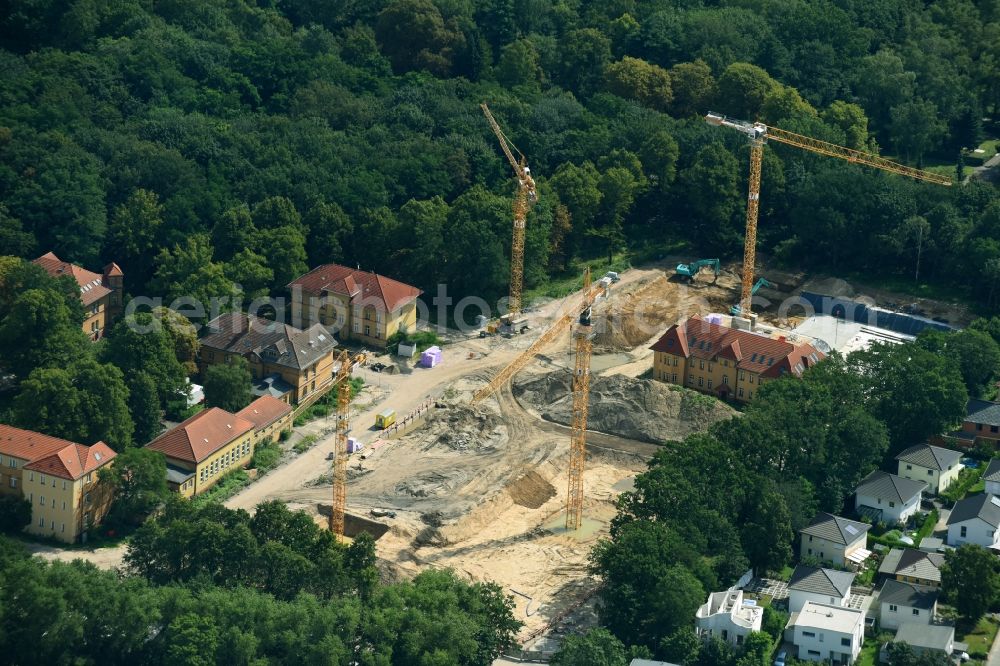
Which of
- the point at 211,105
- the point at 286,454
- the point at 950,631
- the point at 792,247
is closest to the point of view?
the point at 950,631

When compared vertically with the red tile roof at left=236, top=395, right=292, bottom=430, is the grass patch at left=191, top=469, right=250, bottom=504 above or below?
below

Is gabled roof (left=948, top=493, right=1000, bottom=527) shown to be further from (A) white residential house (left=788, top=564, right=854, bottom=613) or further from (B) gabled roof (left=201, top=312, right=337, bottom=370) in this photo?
(B) gabled roof (left=201, top=312, right=337, bottom=370)

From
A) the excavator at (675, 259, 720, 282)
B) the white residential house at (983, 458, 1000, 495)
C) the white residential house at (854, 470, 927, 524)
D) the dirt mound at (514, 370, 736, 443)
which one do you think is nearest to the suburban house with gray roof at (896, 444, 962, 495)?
the white residential house at (854, 470, 927, 524)

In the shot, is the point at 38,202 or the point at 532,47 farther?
the point at 532,47

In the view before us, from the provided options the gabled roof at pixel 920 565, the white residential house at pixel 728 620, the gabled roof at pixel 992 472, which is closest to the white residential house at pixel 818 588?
the gabled roof at pixel 920 565

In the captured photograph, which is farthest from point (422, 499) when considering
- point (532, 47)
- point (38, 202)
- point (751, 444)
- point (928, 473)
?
point (532, 47)

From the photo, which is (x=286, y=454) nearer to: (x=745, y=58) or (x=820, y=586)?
(x=820, y=586)

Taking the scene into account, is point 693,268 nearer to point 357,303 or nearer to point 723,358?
point 723,358
